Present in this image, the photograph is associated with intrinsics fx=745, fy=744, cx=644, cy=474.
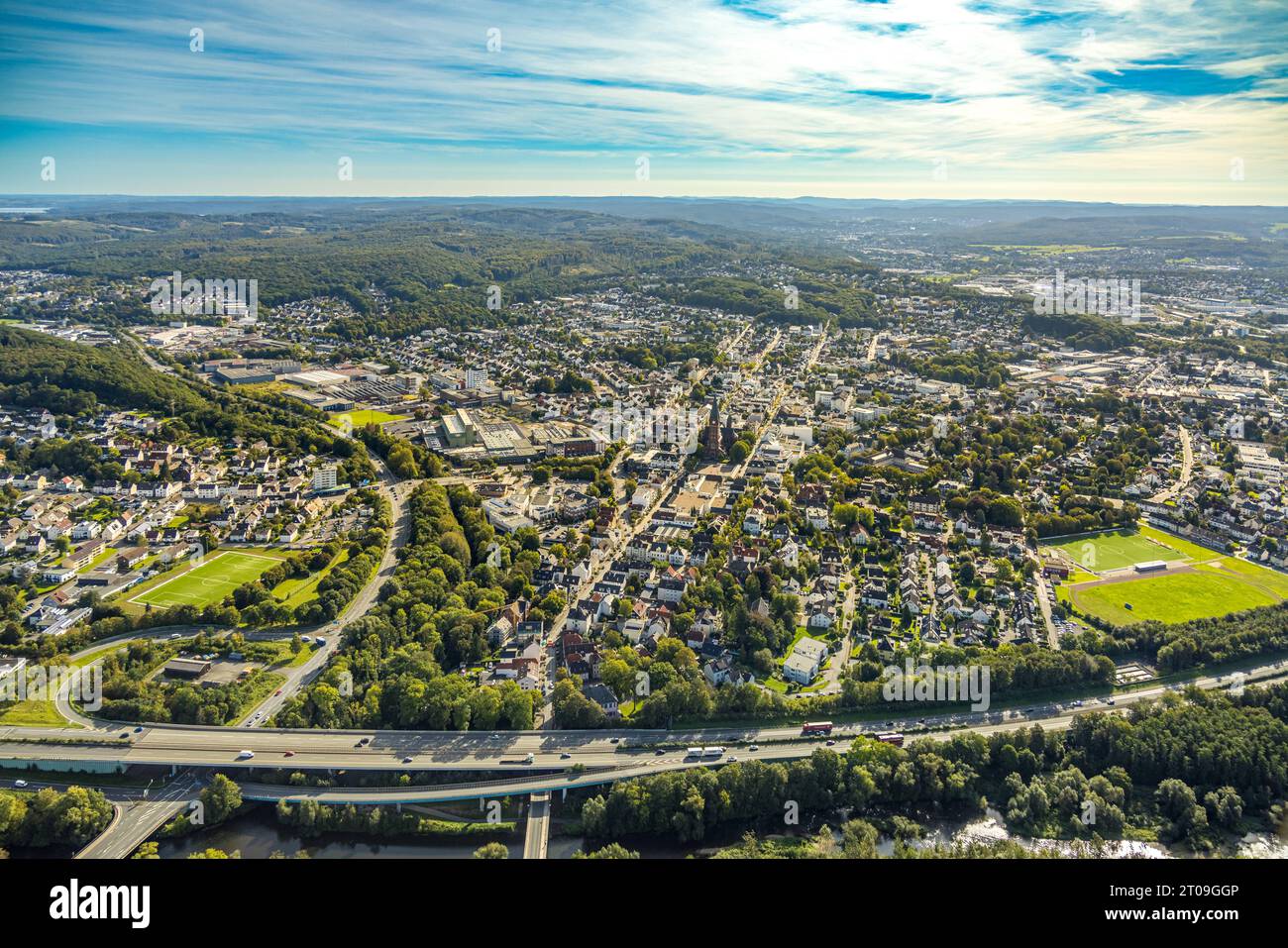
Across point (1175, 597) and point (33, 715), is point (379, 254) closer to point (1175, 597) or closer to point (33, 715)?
point (33, 715)

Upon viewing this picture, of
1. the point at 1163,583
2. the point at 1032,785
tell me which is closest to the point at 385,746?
the point at 1032,785

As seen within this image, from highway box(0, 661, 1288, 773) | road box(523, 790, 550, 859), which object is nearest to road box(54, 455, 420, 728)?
highway box(0, 661, 1288, 773)

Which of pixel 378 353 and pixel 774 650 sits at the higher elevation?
pixel 378 353

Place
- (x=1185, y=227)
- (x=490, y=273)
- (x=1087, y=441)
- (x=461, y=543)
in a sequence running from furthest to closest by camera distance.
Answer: (x=1185, y=227)
(x=490, y=273)
(x=1087, y=441)
(x=461, y=543)
